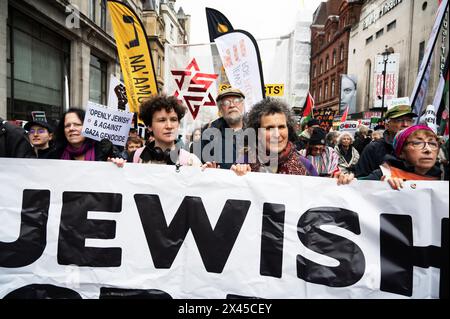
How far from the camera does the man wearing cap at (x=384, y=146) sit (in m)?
3.37

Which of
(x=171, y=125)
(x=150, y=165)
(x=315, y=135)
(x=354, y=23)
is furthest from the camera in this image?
(x=354, y=23)

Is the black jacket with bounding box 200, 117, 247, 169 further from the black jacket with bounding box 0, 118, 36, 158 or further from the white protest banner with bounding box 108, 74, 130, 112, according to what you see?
the white protest banner with bounding box 108, 74, 130, 112

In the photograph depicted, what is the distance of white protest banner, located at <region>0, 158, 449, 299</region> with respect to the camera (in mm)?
2170

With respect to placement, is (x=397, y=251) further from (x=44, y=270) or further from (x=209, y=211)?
(x=44, y=270)

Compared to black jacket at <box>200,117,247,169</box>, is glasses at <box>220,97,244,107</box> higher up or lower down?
higher up

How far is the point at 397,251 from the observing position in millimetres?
2186

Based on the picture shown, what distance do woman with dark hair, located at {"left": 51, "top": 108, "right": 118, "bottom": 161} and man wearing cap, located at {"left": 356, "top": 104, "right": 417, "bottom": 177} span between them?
Answer: 2.36 metres

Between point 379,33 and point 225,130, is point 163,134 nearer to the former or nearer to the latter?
point 225,130

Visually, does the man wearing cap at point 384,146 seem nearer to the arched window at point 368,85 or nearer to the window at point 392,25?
the window at point 392,25

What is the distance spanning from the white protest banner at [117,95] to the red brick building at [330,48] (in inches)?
1598

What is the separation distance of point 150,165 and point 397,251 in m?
1.66

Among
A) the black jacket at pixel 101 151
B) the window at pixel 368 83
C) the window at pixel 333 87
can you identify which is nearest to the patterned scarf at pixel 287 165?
the black jacket at pixel 101 151

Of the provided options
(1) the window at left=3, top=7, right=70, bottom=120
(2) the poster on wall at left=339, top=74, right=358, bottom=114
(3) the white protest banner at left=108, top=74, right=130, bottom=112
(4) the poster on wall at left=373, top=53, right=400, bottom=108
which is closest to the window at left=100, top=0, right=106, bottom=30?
(1) the window at left=3, top=7, right=70, bottom=120
